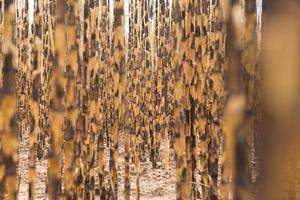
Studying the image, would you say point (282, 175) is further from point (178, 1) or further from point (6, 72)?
point (178, 1)

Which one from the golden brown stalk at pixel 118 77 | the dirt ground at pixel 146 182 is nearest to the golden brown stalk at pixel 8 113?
the golden brown stalk at pixel 118 77

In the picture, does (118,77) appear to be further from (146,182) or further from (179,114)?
(146,182)

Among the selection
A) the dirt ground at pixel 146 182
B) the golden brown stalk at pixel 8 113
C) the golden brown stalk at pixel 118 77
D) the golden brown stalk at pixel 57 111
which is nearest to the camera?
the golden brown stalk at pixel 8 113

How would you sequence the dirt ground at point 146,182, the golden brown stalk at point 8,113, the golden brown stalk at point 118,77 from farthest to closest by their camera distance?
the dirt ground at point 146,182 < the golden brown stalk at point 118,77 < the golden brown stalk at point 8,113

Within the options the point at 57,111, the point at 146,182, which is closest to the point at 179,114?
the point at 57,111

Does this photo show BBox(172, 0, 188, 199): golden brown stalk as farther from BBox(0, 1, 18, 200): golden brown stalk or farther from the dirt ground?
the dirt ground

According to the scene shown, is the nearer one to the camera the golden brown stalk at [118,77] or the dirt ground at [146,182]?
the golden brown stalk at [118,77]

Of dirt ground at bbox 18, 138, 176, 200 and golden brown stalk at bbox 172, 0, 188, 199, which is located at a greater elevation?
golden brown stalk at bbox 172, 0, 188, 199

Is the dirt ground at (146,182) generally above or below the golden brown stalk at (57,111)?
below

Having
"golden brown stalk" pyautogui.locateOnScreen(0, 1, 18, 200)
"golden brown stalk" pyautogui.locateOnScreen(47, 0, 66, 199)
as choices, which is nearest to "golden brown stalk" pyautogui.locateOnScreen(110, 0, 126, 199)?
"golden brown stalk" pyautogui.locateOnScreen(47, 0, 66, 199)

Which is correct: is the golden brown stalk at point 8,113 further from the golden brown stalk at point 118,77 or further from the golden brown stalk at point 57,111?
the golden brown stalk at point 118,77

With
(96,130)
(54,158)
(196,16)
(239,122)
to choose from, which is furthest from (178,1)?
(239,122)

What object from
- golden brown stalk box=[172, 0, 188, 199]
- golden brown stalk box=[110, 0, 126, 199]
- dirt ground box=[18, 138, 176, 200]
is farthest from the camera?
dirt ground box=[18, 138, 176, 200]

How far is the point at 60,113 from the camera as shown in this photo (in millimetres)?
1893
